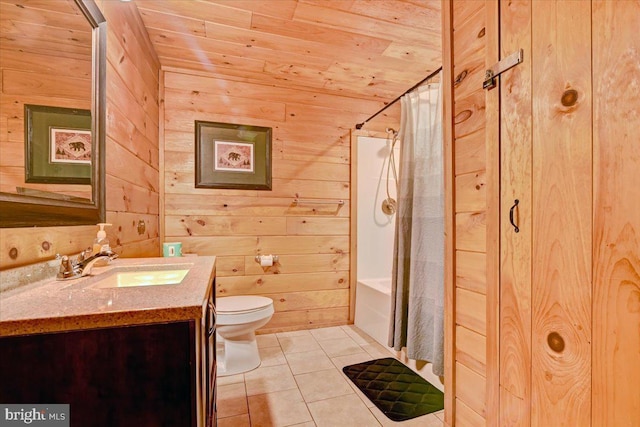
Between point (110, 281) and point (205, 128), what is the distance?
1.73 metres

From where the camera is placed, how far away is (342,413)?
1.55 m

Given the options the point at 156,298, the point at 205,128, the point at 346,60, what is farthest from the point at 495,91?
the point at 205,128

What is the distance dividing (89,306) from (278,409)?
1337 mm

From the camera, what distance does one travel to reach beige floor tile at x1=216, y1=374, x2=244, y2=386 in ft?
6.06

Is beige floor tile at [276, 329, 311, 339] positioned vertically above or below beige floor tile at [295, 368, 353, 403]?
below

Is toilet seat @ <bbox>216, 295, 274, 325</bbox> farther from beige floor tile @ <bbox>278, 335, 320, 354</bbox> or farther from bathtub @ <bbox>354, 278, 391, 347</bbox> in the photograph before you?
bathtub @ <bbox>354, 278, 391, 347</bbox>

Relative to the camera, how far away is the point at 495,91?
1.04m

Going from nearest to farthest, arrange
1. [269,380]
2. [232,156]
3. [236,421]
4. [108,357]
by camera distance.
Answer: [108,357]
[236,421]
[269,380]
[232,156]

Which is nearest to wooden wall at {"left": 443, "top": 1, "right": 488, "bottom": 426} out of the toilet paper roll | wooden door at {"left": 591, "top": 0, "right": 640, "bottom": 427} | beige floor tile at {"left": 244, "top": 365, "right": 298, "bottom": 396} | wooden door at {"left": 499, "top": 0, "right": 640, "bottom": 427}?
wooden door at {"left": 499, "top": 0, "right": 640, "bottom": 427}

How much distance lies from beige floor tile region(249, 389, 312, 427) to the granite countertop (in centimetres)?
110

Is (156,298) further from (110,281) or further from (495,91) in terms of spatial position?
(495,91)

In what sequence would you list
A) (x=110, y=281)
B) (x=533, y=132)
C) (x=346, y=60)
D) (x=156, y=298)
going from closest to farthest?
(x=156, y=298) < (x=533, y=132) < (x=110, y=281) < (x=346, y=60)

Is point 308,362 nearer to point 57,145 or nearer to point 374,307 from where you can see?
point 374,307

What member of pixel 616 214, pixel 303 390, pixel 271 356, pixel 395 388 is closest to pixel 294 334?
pixel 271 356
